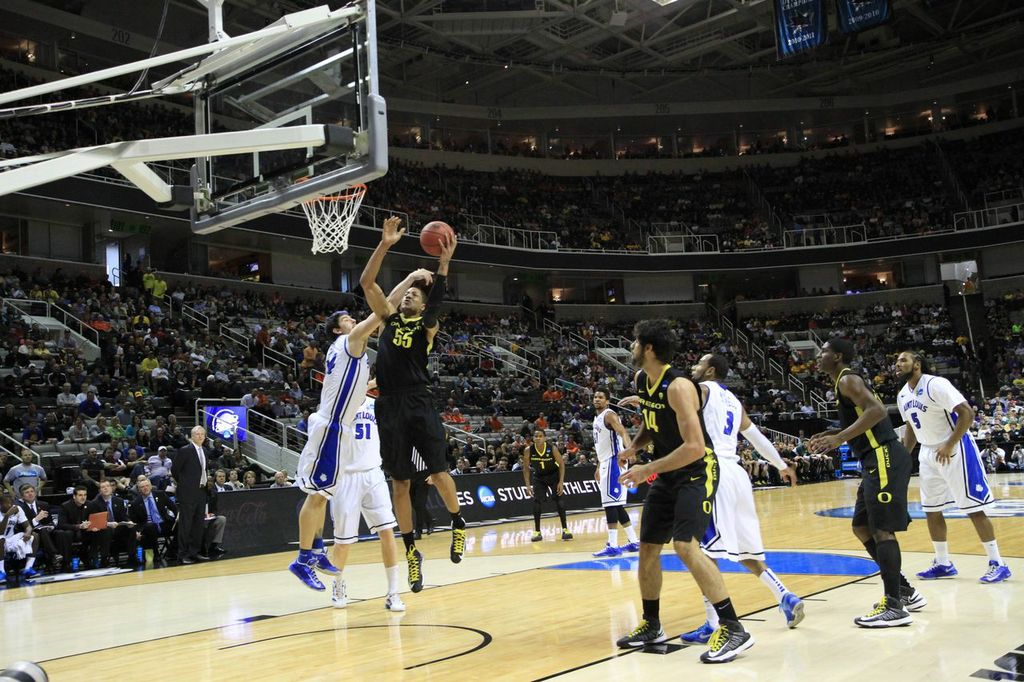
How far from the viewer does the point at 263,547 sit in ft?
45.6

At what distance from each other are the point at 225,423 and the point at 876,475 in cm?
1504

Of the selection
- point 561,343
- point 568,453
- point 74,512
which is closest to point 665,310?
point 561,343

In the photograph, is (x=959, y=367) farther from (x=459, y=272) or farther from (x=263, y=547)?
(x=263, y=547)

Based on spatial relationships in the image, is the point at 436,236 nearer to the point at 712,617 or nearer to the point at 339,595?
the point at 712,617

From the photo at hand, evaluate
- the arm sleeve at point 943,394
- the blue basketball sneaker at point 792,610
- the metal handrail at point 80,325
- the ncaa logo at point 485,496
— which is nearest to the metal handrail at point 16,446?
the metal handrail at point 80,325

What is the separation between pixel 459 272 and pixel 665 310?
960 centimetres

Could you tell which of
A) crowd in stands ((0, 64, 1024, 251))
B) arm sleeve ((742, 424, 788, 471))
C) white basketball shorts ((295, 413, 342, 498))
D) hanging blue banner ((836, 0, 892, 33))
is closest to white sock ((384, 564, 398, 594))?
white basketball shorts ((295, 413, 342, 498))

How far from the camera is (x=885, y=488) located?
590 cm

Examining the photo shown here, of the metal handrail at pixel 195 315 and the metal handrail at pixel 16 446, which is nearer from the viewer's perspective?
the metal handrail at pixel 16 446

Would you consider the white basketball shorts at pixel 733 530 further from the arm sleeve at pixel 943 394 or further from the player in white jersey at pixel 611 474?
the player in white jersey at pixel 611 474

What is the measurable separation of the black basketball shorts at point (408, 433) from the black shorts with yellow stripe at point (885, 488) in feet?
9.91

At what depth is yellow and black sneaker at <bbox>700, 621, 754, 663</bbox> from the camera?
16.1 ft

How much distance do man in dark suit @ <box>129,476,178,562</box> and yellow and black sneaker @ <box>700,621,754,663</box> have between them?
33.2 feet

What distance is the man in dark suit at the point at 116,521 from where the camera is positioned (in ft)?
40.9
